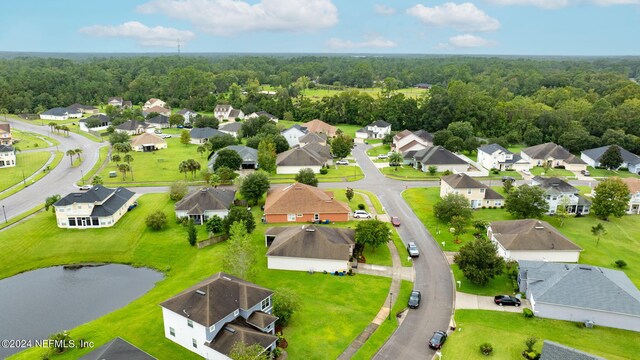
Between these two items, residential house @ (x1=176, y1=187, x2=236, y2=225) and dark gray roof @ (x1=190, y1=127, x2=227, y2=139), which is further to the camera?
dark gray roof @ (x1=190, y1=127, x2=227, y2=139)

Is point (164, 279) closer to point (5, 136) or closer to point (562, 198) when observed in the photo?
point (562, 198)

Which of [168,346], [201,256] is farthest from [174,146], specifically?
[168,346]

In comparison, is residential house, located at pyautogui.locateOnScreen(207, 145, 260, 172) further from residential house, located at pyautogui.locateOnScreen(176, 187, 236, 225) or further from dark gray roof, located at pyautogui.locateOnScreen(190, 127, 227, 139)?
dark gray roof, located at pyautogui.locateOnScreen(190, 127, 227, 139)

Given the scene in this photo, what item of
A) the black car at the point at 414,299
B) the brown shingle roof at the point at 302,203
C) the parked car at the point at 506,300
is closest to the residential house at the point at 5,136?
the brown shingle roof at the point at 302,203

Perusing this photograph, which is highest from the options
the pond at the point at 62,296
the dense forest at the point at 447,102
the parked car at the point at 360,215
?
the dense forest at the point at 447,102

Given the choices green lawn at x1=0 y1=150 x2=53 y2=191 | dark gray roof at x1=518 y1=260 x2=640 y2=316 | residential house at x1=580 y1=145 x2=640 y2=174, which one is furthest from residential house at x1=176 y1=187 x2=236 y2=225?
residential house at x1=580 y1=145 x2=640 y2=174

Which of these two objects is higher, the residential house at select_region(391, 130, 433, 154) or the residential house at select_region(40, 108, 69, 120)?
the residential house at select_region(391, 130, 433, 154)

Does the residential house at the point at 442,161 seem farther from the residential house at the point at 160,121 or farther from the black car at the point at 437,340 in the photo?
the residential house at the point at 160,121
